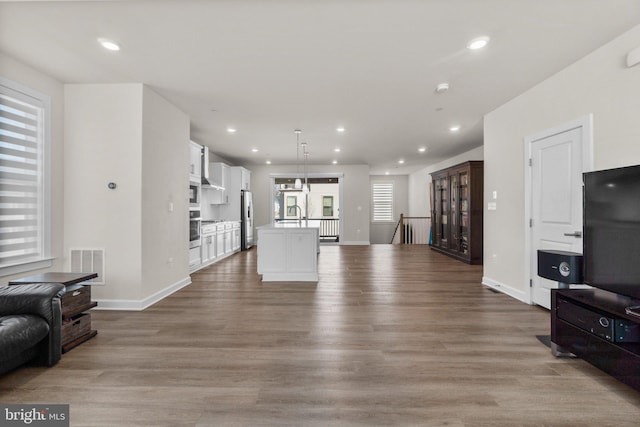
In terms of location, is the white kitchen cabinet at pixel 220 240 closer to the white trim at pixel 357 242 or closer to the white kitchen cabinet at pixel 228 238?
the white kitchen cabinet at pixel 228 238

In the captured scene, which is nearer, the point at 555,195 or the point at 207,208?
the point at 555,195

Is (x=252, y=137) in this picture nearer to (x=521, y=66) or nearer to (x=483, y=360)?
(x=521, y=66)

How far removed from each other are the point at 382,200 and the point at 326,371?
11105 mm

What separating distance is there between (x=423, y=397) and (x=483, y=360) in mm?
799

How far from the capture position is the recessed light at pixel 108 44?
268cm

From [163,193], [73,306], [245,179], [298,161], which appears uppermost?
[298,161]

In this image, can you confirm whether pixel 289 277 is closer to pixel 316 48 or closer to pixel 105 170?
pixel 105 170

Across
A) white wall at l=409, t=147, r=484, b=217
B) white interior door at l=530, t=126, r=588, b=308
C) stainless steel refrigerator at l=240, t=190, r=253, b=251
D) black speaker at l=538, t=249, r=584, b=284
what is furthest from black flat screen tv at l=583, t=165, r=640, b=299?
stainless steel refrigerator at l=240, t=190, r=253, b=251

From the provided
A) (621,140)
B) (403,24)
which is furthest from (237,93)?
(621,140)

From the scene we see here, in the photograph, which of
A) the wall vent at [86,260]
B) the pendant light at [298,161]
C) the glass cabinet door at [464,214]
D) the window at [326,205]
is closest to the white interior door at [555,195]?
the glass cabinet door at [464,214]

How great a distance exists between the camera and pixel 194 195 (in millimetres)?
5762

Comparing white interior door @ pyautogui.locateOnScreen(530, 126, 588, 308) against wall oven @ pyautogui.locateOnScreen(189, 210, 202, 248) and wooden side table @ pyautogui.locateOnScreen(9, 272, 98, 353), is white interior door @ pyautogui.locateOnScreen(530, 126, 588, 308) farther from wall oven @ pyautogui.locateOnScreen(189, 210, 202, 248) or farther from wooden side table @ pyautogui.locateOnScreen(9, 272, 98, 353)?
wall oven @ pyautogui.locateOnScreen(189, 210, 202, 248)

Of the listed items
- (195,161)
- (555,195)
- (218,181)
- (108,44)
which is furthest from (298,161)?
(555,195)

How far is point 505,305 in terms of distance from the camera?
3.81 m
